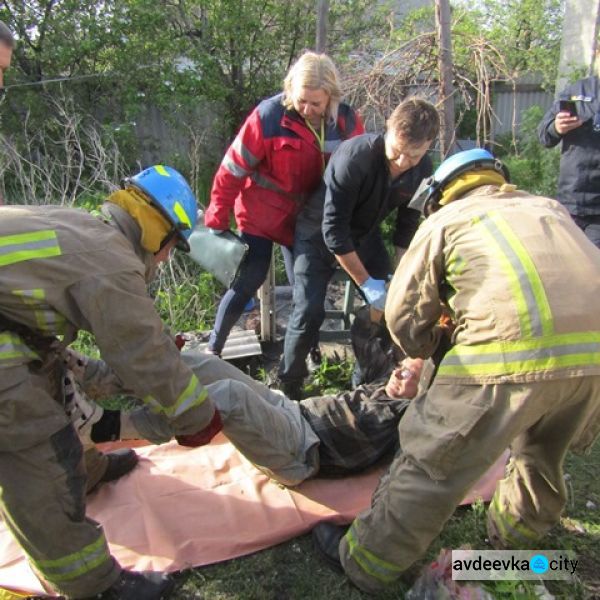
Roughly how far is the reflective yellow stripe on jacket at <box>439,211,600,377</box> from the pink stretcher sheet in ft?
3.95

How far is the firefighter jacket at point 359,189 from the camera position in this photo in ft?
9.20

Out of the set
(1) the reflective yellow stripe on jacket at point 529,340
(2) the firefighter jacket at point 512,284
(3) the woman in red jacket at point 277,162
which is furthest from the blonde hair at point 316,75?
(1) the reflective yellow stripe on jacket at point 529,340

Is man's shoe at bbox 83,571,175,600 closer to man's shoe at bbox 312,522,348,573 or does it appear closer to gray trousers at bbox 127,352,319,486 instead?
gray trousers at bbox 127,352,319,486

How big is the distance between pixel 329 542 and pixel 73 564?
3.30 ft

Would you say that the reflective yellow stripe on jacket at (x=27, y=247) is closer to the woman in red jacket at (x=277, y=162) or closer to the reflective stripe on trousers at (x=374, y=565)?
the reflective stripe on trousers at (x=374, y=565)

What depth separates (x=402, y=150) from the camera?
8.76 ft

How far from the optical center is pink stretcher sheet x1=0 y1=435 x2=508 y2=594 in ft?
7.50

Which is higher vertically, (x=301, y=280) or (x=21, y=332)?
(x=21, y=332)

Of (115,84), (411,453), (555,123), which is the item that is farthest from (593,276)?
(115,84)

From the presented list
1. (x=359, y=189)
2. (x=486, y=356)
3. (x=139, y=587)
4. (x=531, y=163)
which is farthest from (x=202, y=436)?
(x=531, y=163)

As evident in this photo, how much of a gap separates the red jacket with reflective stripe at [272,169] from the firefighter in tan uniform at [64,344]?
112cm

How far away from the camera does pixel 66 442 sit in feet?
6.09

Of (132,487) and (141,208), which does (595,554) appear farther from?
(141,208)

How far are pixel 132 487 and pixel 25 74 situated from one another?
6.24m
